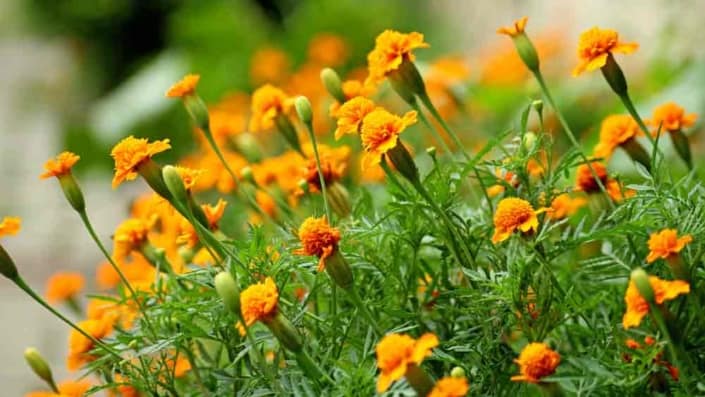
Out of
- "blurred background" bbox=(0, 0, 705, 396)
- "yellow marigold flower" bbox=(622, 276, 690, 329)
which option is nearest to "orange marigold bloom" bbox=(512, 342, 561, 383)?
"yellow marigold flower" bbox=(622, 276, 690, 329)

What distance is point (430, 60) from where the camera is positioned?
346 centimetres

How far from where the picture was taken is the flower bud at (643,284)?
688mm

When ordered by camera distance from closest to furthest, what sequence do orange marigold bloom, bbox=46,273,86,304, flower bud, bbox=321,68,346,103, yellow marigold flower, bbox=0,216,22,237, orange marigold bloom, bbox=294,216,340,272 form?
orange marigold bloom, bbox=294,216,340,272, yellow marigold flower, bbox=0,216,22,237, flower bud, bbox=321,68,346,103, orange marigold bloom, bbox=46,273,86,304

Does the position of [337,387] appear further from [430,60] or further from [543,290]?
[430,60]

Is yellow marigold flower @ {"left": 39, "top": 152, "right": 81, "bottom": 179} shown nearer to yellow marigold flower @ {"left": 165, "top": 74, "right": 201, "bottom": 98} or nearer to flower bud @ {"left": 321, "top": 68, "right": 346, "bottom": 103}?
yellow marigold flower @ {"left": 165, "top": 74, "right": 201, "bottom": 98}

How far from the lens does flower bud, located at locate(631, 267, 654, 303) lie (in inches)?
27.1

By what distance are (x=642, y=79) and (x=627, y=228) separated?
2057 millimetres

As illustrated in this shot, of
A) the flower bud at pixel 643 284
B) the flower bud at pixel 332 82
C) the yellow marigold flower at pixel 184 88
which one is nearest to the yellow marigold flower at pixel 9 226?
the yellow marigold flower at pixel 184 88

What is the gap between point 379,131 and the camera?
82cm

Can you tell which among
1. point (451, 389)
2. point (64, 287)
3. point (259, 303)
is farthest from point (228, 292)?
point (64, 287)

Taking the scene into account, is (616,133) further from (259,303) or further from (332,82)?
(259,303)

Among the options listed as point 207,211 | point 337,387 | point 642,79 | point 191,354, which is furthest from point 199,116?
point 642,79

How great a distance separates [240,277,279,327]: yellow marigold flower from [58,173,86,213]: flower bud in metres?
0.25

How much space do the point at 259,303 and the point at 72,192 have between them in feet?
0.89
